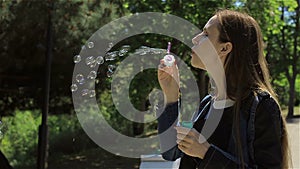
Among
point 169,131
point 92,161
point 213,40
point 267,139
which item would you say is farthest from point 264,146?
point 92,161

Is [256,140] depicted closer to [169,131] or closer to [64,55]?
[169,131]

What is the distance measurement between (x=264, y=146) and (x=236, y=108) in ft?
0.50

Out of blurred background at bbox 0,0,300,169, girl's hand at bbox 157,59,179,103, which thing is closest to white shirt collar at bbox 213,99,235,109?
girl's hand at bbox 157,59,179,103

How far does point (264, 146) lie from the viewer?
132 cm

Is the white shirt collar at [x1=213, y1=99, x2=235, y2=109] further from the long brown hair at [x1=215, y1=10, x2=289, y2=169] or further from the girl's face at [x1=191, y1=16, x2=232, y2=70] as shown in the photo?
the girl's face at [x1=191, y1=16, x2=232, y2=70]

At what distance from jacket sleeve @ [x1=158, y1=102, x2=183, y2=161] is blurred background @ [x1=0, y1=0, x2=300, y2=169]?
10.3 feet

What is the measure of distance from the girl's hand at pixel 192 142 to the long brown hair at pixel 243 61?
15cm

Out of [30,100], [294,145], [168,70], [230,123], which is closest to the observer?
[230,123]

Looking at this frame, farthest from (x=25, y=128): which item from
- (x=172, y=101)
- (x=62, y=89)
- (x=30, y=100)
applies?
(x=172, y=101)

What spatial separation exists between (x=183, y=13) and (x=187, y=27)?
53cm

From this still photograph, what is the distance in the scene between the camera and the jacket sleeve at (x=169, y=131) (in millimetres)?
1795

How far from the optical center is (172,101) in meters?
1.83

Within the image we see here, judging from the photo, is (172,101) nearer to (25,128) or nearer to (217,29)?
(217,29)

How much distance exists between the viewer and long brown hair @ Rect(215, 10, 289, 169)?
1430 millimetres
